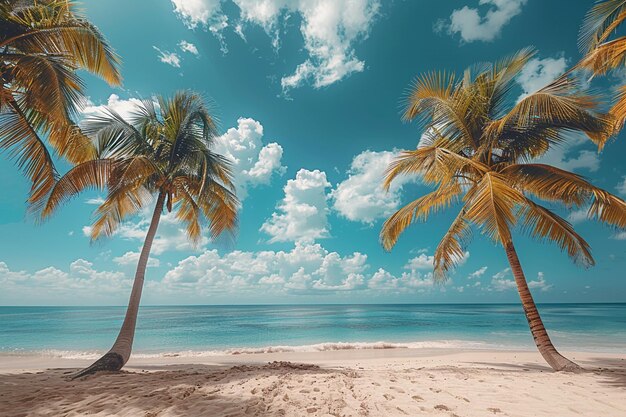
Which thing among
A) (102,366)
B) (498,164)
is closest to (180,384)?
(102,366)

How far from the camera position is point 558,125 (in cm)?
666

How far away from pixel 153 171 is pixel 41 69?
277 centimetres

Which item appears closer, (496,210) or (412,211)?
(496,210)

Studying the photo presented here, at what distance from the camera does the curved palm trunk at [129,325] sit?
6691mm

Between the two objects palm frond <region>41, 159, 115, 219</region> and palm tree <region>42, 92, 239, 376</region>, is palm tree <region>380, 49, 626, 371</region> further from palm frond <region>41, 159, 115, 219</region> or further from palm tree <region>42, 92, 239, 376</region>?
palm frond <region>41, 159, 115, 219</region>

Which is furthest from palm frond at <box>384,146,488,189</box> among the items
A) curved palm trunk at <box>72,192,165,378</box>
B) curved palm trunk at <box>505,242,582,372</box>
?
curved palm trunk at <box>72,192,165,378</box>

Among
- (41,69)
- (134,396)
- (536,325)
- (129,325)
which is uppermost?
(41,69)

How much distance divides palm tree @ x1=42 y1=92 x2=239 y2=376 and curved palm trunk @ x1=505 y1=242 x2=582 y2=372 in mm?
8258

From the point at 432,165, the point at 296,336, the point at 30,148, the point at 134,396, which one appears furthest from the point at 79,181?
the point at 296,336

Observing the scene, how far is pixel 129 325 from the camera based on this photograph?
744cm

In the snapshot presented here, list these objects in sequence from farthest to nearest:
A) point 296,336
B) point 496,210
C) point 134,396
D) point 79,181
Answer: point 296,336
point 79,181
point 496,210
point 134,396

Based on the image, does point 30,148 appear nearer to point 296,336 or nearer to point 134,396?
point 134,396

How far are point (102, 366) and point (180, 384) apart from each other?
2898mm

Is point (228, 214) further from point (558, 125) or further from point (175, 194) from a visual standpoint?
point (558, 125)
